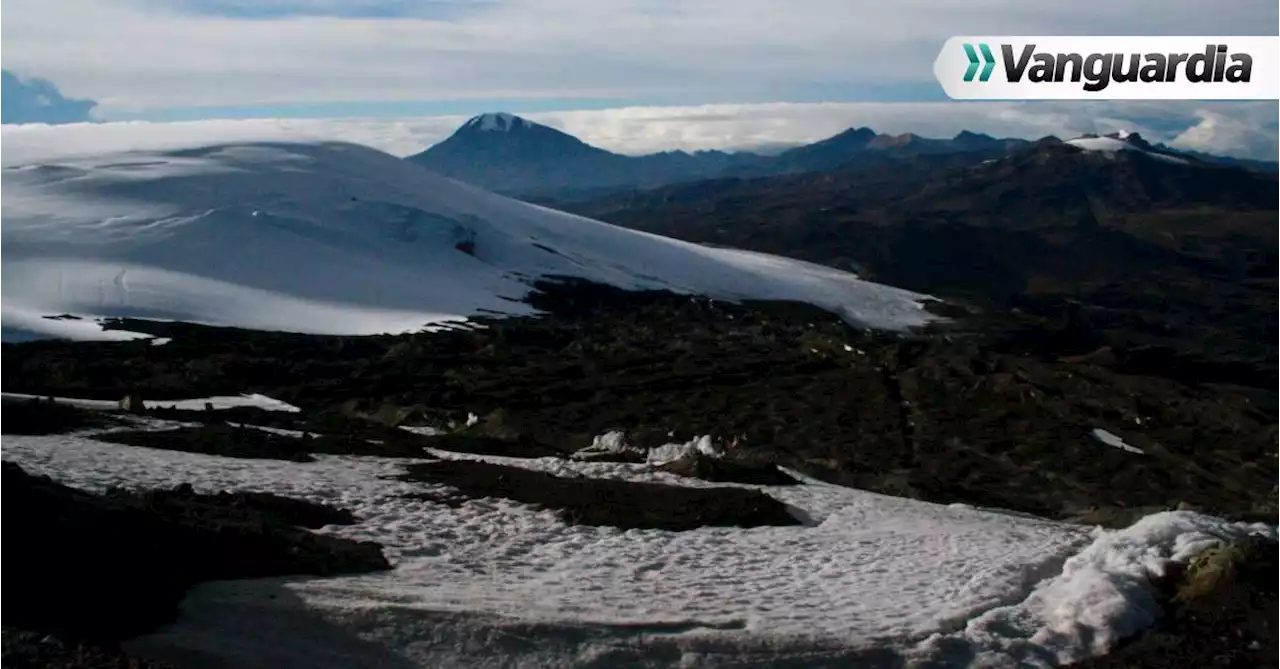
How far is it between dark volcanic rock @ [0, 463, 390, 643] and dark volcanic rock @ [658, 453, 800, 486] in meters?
11.2

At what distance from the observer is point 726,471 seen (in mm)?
26688

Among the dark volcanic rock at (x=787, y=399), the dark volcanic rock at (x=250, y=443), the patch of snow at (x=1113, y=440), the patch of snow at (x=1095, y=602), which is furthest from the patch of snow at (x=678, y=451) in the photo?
the patch of snow at (x=1113, y=440)

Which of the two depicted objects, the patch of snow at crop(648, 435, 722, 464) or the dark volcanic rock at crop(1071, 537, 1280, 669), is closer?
the dark volcanic rock at crop(1071, 537, 1280, 669)

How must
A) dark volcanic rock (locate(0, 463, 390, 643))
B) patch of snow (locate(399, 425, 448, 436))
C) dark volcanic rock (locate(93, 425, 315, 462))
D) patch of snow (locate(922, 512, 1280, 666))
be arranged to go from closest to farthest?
dark volcanic rock (locate(0, 463, 390, 643)) → patch of snow (locate(922, 512, 1280, 666)) → dark volcanic rock (locate(93, 425, 315, 462)) → patch of snow (locate(399, 425, 448, 436))

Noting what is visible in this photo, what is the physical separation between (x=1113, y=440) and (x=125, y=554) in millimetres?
40265

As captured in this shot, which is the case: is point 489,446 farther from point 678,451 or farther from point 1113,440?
point 1113,440

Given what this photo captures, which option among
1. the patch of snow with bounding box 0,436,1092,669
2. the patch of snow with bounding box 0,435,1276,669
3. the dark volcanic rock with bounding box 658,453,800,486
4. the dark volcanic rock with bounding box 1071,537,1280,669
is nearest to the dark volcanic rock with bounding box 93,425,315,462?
the patch of snow with bounding box 0,435,1276,669

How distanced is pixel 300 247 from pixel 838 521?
77.7 metres

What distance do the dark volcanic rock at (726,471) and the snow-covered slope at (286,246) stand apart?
44.1 meters

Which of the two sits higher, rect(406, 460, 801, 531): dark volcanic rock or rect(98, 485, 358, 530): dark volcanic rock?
rect(98, 485, 358, 530): dark volcanic rock

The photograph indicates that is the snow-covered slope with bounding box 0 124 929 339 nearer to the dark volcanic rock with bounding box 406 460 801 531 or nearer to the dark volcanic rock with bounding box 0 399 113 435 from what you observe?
the dark volcanic rock with bounding box 0 399 113 435

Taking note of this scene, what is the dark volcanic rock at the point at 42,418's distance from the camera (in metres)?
24.3

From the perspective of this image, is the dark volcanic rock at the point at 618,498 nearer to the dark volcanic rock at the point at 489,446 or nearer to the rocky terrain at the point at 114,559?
the dark volcanic rock at the point at 489,446

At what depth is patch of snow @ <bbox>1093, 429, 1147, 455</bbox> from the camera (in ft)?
143
